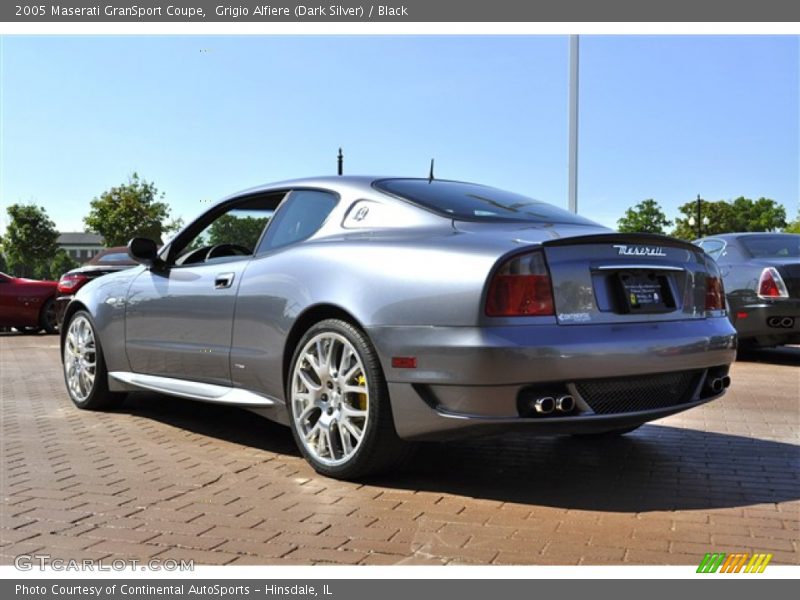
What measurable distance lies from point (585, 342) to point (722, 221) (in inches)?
3417

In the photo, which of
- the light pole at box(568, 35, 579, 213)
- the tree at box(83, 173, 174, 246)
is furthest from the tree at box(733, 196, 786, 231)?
the light pole at box(568, 35, 579, 213)

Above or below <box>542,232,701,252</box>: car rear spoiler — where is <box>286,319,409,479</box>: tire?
below

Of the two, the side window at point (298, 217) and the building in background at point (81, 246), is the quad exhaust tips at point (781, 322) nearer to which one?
the side window at point (298, 217)

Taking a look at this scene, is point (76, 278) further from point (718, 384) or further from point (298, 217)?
point (718, 384)

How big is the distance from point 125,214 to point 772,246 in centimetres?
4985

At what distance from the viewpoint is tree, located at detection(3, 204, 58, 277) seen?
61.3 metres

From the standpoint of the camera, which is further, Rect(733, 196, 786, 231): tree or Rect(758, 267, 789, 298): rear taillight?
Rect(733, 196, 786, 231): tree

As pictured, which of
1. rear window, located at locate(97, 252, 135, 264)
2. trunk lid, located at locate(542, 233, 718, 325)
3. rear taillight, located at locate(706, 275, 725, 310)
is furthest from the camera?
rear window, located at locate(97, 252, 135, 264)

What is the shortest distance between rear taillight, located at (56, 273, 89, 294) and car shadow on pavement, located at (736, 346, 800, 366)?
9.13m

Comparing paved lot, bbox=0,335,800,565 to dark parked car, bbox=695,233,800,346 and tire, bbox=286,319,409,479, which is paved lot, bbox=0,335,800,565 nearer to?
tire, bbox=286,319,409,479

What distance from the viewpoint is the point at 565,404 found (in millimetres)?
3658

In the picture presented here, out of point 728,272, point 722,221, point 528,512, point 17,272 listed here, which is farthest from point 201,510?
point 17,272

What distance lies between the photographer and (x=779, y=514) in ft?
11.9

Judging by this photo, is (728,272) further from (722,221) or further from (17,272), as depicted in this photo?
(17,272)
